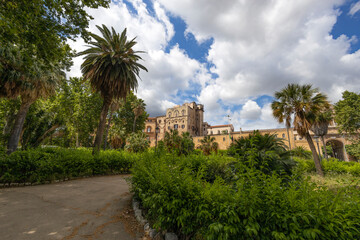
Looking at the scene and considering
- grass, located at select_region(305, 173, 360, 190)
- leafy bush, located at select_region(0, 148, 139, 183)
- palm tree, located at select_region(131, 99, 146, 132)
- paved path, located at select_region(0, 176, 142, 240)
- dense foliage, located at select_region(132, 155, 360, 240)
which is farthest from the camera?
palm tree, located at select_region(131, 99, 146, 132)

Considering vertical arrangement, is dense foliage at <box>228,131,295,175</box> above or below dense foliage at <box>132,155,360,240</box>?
above

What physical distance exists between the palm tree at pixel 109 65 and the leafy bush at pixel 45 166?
96.4 inches

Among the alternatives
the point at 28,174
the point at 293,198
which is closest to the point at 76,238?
the point at 293,198

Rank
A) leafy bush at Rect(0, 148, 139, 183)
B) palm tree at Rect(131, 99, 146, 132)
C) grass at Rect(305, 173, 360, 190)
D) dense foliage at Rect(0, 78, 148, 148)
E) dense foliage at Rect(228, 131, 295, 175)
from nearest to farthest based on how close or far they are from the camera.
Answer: grass at Rect(305, 173, 360, 190) < dense foliage at Rect(228, 131, 295, 175) < leafy bush at Rect(0, 148, 139, 183) < dense foliage at Rect(0, 78, 148, 148) < palm tree at Rect(131, 99, 146, 132)

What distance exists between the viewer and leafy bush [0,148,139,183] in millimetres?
7253

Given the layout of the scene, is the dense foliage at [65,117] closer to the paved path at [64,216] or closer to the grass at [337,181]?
the paved path at [64,216]

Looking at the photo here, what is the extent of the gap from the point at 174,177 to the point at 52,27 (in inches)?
333

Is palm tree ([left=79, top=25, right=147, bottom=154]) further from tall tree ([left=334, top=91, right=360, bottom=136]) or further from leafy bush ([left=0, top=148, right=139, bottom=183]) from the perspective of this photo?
tall tree ([left=334, top=91, right=360, bottom=136])

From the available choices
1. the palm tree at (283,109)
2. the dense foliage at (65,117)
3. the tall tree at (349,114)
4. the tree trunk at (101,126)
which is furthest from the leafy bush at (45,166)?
the tall tree at (349,114)

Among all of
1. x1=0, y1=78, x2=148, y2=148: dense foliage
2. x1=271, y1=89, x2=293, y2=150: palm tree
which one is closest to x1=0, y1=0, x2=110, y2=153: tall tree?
x1=0, y1=78, x2=148, y2=148: dense foliage

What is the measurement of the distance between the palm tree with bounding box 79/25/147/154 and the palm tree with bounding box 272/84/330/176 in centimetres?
1516

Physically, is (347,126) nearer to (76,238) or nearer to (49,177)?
(76,238)

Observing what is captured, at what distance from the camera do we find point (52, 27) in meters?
6.80

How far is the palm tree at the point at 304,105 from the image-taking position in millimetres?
13864
